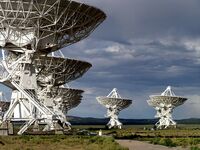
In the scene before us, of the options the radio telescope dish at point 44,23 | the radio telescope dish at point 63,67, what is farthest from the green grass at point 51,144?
the radio telescope dish at point 63,67

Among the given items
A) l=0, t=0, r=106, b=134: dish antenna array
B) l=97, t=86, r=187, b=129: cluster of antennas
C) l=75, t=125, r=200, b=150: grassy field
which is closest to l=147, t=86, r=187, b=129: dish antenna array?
l=97, t=86, r=187, b=129: cluster of antennas

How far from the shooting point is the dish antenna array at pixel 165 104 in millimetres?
130750

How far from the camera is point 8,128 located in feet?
193

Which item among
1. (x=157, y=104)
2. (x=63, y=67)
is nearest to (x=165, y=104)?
(x=157, y=104)

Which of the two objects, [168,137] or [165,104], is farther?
[165,104]

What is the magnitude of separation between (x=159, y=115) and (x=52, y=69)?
72.9 m

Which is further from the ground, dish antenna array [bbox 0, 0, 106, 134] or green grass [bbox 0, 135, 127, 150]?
dish antenna array [bbox 0, 0, 106, 134]

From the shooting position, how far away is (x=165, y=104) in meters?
135

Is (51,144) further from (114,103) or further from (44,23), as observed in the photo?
(114,103)

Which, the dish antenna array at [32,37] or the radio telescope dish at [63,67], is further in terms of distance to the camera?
the radio telescope dish at [63,67]

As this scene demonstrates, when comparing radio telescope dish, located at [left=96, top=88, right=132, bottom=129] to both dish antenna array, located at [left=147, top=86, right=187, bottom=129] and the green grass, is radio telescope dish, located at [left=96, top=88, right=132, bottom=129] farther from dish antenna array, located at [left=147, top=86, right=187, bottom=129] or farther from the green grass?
the green grass

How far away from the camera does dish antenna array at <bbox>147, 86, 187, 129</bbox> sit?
13075 centimetres

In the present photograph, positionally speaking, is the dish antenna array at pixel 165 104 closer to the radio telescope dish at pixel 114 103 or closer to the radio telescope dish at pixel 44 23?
the radio telescope dish at pixel 114 103

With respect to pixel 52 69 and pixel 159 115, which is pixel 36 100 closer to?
pixel 52 69
